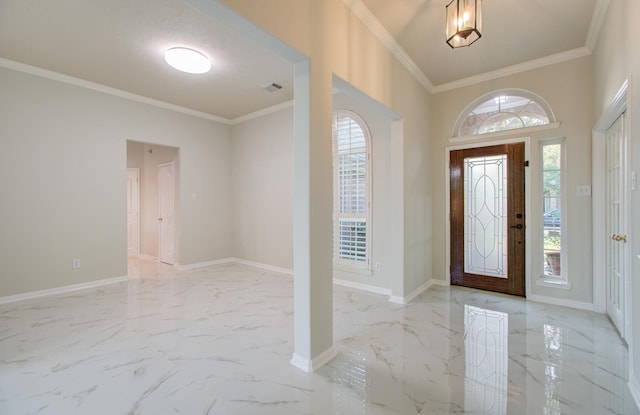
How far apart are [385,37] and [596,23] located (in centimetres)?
210

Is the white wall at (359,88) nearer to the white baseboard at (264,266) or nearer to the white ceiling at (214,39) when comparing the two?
the white ceiling at (214,39)

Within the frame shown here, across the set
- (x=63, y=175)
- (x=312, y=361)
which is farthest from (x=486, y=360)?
(x=63, y=175)

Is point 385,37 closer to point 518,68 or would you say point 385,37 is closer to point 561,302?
point 518,68

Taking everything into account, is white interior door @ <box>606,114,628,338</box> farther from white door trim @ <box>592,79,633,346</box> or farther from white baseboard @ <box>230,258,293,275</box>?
white baseboard @ <box>230,258,293,275</box>

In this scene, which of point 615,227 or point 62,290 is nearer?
point 615,227

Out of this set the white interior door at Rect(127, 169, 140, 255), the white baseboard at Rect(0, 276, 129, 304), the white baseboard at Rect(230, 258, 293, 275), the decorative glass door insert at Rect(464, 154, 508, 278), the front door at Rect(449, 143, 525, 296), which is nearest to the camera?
the white baseboard at Rect(0, 276, 129, 304)

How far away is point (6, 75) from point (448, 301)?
21.0 feet

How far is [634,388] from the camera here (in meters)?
1.83

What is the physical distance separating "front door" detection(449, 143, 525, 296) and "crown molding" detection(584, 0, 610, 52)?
126 centimetres

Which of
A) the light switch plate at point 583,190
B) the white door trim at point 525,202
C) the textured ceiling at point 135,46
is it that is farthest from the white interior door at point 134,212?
the light switch plate at point 583,190

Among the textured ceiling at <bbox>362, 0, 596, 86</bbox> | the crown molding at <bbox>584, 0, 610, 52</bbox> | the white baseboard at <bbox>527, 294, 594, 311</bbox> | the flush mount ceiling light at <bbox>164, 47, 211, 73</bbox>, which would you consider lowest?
the white baseboard at <bbox>527, 294, 594, 311</bbox>

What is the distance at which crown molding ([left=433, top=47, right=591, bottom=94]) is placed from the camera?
11.2 feet

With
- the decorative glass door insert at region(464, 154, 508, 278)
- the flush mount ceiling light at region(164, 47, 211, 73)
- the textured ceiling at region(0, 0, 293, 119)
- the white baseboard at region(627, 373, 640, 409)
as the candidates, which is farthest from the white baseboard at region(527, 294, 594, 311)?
the flush mount ceiling light at region(164, 47, 211, 73)

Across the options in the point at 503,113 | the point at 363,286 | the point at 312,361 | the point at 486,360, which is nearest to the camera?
the point at 312,361
